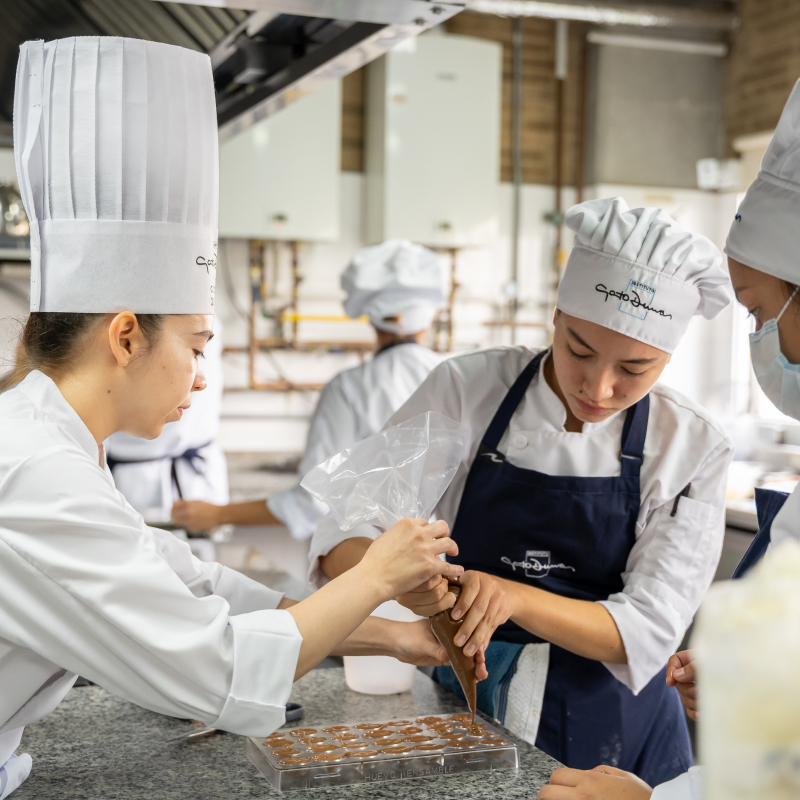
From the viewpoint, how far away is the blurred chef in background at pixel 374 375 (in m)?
2.85

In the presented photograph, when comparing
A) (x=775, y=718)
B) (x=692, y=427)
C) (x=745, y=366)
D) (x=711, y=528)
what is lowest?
(x=745, y=366)

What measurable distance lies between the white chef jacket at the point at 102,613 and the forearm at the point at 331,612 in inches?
0.6

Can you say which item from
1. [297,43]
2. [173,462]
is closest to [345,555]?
[297,43]

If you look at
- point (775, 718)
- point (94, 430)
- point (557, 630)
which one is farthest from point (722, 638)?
point (557, 630)

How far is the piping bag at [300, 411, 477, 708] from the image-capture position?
46.3 inches

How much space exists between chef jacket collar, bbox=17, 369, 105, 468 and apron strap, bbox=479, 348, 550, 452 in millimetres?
724

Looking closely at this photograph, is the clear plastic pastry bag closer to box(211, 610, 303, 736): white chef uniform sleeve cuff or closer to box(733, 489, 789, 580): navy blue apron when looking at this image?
box(211, 610, 303, 736): white chef uniform sleeve cuff

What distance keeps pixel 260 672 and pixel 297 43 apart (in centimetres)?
118

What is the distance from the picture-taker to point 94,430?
1.02 metres

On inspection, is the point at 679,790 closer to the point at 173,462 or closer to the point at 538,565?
the point at 538,565

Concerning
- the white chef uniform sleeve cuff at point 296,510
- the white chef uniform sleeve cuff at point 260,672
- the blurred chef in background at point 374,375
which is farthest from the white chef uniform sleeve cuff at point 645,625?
the white chef uniform sleeve cuff at point 296,510

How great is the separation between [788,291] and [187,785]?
897mm

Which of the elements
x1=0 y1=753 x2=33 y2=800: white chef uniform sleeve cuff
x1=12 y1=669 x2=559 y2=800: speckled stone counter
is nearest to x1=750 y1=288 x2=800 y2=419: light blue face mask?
x1=12 y1=669 x2=559 y2=800: speckled stone counter

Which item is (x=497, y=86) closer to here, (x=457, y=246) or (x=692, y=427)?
(x=457, y=246)
